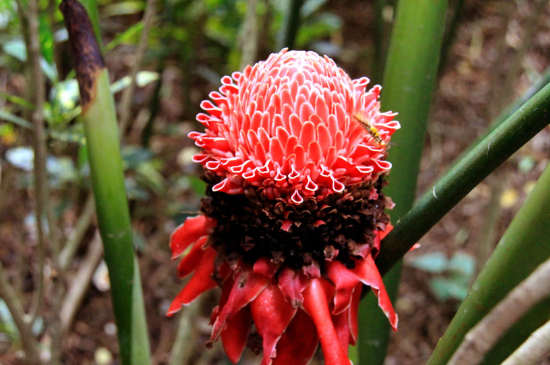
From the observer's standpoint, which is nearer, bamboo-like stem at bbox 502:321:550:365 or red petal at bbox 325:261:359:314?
bamboo-like stem at bbox 502:321:550:365

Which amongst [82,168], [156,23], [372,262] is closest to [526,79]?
[156,23]

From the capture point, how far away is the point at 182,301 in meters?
0.47

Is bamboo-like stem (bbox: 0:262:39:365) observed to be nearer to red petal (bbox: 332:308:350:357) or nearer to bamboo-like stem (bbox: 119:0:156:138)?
bamboo-like stem (bbox: 119:0:156:138)

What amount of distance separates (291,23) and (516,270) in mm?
564

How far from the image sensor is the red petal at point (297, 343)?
419 millimetres

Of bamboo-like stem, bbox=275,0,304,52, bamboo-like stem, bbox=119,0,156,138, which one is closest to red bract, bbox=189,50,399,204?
bamboo-like stem, bbox=275,0,304,52

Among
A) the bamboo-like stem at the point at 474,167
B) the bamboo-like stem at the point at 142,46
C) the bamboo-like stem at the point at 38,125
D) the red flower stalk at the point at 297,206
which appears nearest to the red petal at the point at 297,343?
the red flower stalk at the point at 297,206

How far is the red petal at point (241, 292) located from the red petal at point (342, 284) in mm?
58

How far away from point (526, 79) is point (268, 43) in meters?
1.17

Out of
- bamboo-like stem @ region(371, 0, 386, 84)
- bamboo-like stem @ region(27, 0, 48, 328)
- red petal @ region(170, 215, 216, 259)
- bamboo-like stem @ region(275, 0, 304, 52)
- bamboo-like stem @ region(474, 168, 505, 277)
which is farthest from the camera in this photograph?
bamboo-like stem @ region(474, 168, 505, 277)

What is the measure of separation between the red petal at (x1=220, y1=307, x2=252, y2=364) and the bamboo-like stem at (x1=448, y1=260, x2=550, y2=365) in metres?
0.19

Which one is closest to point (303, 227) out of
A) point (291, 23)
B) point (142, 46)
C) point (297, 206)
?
point (297, 206)

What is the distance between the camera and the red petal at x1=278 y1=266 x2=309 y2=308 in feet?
1.27

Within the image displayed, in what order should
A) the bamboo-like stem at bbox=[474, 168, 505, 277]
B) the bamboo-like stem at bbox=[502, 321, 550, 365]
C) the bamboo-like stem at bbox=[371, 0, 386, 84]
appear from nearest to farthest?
the bamboo-like stem at bbox=[502, 321, 550, 365] → the bamboo-like stem at bbox=[371, 0, 386, 84] → the bamboo-like stem at bbox=[474, 168, 505, 277]
